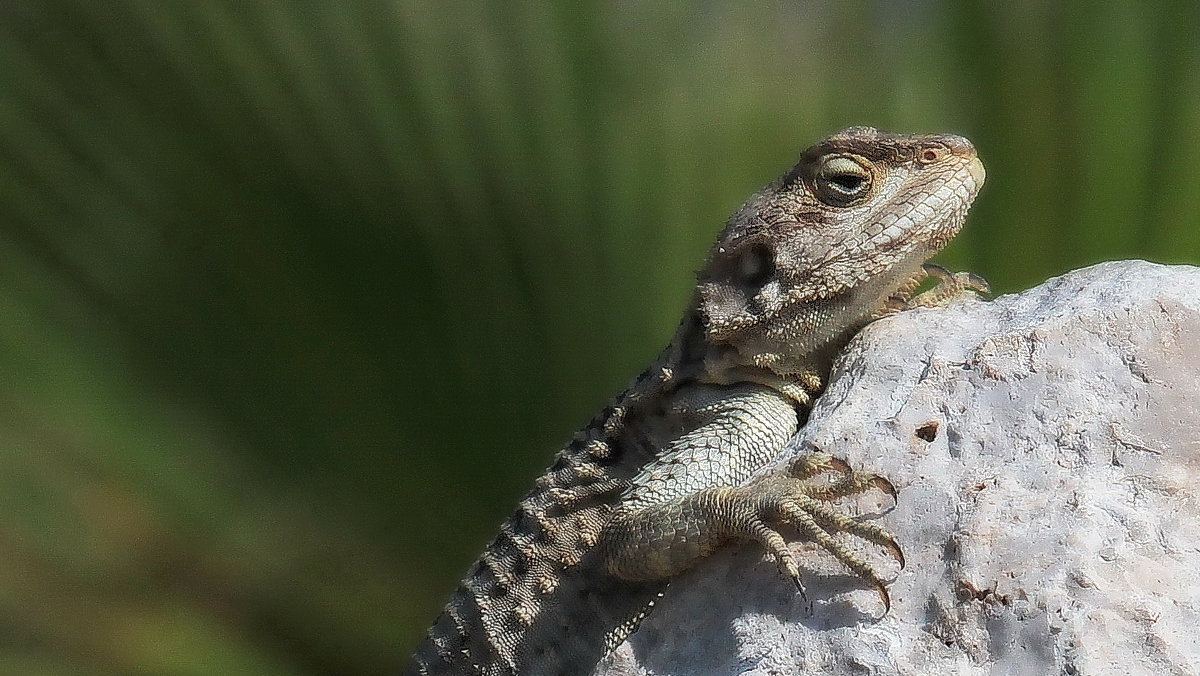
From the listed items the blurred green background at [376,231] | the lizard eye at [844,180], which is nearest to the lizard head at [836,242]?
the lizard eye at [844,180]

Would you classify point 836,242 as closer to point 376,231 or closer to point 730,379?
point 730,379

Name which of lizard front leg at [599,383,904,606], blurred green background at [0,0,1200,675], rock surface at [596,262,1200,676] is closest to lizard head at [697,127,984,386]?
lizard front leg at [599,383,904,606]

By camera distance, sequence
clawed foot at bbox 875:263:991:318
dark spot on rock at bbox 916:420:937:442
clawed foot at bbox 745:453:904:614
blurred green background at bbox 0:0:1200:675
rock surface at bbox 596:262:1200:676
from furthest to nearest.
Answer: blurred green background at bbox 0:0:1200:675
clawed foot at bbox 875:263:991:318
dark spot on rock at bbox 916:420:937:442
clawed foot at bbox 745:453:904:614
rock surface at bbox 596:262:1200:676

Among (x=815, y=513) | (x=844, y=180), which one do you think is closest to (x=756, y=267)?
(x=844, y=180)

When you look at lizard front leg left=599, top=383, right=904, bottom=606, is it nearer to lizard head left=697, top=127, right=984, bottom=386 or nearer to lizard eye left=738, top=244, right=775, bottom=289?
lizard head left=697, top=127, right=984, bottom=386

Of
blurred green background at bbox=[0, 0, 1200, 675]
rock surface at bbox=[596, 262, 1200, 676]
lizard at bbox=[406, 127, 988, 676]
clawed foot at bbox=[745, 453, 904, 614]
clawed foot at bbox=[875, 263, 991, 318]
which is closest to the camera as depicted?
rock surface at bbox=[596, 262, 1200, 676]

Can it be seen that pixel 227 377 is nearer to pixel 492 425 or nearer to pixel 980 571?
pixel 492 425

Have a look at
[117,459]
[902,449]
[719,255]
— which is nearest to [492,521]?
[117,459]
